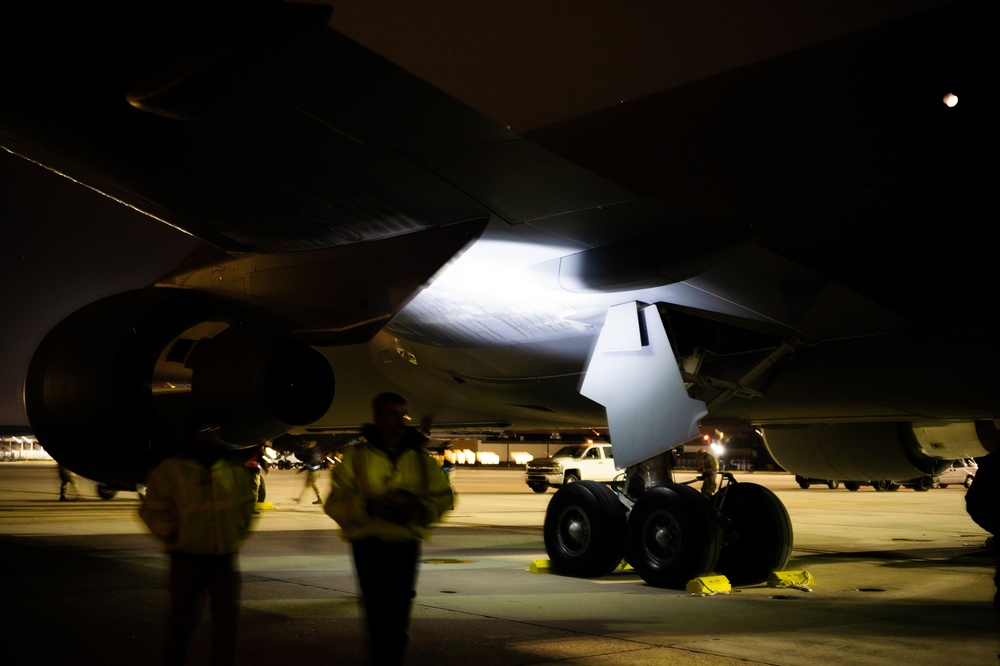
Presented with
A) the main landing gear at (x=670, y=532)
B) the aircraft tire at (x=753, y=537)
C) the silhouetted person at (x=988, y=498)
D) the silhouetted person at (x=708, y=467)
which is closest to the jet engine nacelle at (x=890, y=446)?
the silhouetted person at (x=708, y=467)

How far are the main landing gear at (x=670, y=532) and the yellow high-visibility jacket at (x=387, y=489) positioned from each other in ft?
15.1

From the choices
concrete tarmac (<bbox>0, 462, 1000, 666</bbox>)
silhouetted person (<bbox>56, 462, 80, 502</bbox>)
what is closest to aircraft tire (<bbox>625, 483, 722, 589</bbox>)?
concrete tarmac (<bbox>0, 462, 1000, 666</bbox>)

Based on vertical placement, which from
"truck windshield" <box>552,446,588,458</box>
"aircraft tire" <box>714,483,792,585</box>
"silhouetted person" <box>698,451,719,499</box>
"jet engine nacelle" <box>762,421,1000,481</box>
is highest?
"truck windshield" <box>552,446,588,458</box>

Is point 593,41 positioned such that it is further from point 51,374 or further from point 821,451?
point 821,451

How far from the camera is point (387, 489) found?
4258 millimetres

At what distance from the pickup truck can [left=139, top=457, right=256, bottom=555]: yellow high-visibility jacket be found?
81.2 feet

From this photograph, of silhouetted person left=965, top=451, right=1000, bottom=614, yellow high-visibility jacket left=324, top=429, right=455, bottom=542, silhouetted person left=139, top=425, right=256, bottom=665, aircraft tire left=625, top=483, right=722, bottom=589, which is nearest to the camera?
silhouetted person left=965, top=451, right=1000, bottom=614

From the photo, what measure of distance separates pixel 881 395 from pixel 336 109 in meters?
Answer: 5.64

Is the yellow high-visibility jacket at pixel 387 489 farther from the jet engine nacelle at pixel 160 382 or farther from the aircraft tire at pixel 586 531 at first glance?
the aircraft tire at pixel 586 531

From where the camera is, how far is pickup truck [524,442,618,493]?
98.4 feet

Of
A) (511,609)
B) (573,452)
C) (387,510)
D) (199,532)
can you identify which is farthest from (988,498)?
(573,452)

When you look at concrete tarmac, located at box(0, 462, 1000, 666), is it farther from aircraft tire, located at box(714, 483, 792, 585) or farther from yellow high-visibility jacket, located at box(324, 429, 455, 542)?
yellow high-visibility jacket, located at box(324, 429, 455, 542)

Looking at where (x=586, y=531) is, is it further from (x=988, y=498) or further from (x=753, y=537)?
(x=988, y=498)

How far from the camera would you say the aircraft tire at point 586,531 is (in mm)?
9398
